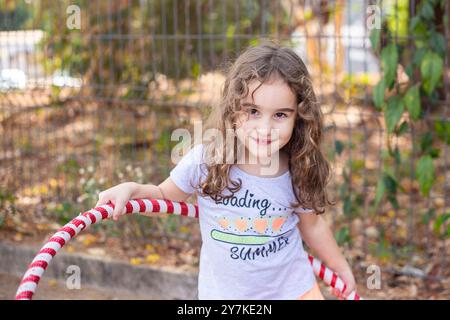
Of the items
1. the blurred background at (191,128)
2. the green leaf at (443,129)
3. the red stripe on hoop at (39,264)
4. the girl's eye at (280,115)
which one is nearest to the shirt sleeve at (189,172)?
the girl's eye at (280,115)

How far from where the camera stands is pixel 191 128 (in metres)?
4.82

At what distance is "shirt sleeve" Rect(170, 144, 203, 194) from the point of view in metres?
2.87

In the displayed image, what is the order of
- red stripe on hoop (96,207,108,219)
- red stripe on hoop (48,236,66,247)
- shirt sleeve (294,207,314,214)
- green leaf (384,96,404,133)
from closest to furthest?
red stripe on hoop (48,236,66,247) → red stripe on hoop (96,207,108,219) → shirt sleeve (294,207,314,214) → green leaf (384,96,404,133)

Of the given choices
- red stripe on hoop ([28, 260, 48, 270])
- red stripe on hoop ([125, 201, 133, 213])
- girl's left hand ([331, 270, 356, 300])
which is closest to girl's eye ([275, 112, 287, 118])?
red stripe on hoop ([125, 201, 133, 213])

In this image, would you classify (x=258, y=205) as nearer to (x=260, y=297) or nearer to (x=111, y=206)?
(x=260, y=297)

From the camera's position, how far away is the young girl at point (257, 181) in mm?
2691

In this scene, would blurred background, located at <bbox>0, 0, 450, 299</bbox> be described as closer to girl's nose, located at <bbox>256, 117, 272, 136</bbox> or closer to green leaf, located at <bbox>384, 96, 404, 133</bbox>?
green leaf, located at <bbox>384, 96, 404, 133</bbox>

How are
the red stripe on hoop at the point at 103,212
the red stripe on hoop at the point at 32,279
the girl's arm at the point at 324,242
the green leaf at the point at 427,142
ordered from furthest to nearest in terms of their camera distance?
1. the green leaf at the point at 427,142
2. the girl's arm at the point at 324,242
3. the red stripe on hoop at the point at 103,212
4. the red stripe on hoop at the point at 32,279

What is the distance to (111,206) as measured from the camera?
8.64 feet

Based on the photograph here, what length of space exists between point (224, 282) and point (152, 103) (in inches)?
89.1

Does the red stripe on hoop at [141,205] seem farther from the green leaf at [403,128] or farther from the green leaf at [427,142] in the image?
the green leaf at [427,142]

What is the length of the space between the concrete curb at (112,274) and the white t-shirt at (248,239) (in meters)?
1.60

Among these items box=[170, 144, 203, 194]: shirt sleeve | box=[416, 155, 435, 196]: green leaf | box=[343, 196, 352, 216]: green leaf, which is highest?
box=[170, 144, 203, 194]: shirt sleeve

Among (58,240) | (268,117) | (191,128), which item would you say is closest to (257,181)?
(268,117)
